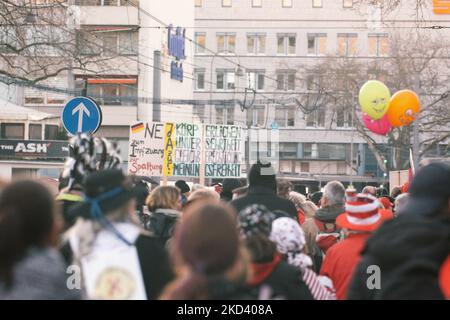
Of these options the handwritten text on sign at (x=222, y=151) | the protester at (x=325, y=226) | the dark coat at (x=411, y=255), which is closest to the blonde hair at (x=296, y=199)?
the protester at (x=325, y=226)

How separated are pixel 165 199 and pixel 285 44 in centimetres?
7970

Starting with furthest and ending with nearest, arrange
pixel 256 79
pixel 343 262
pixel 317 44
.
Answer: pixel 256 79 → pixel 317 44 → pixel 343 262

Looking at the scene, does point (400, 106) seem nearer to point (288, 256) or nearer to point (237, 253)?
point (288, 256)

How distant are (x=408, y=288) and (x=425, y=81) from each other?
53.1 metres

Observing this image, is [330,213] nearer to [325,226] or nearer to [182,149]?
[325,226]

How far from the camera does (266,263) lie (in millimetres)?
6008

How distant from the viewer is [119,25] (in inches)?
2506

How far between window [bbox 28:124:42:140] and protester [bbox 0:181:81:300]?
2009 inches

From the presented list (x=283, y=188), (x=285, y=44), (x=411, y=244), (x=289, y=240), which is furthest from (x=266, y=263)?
(x=285, y=44)

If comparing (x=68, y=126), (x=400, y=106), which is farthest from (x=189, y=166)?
(x=68, y=126)

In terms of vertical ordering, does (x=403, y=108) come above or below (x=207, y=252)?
above

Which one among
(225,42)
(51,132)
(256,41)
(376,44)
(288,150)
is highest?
(256,41)

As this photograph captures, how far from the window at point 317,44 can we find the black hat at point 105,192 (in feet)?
268

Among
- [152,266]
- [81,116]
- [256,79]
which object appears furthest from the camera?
[256,79]
